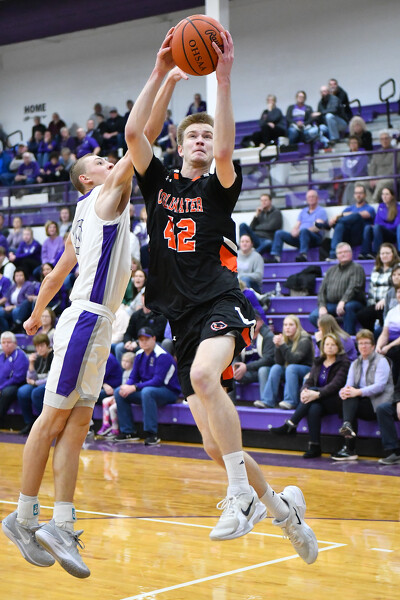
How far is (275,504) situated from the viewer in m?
4.55

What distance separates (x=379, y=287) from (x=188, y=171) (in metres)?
6.53

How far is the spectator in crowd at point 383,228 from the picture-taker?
1205 centimetres

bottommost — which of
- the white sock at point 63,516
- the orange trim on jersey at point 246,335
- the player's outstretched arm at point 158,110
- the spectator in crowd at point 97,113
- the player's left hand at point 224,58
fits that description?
the white sock at point 63,516

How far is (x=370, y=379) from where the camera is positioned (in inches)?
358

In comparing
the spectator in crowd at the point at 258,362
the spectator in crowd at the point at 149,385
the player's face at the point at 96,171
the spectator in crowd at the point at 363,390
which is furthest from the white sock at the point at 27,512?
the spectator in crowd at the point at 258,362

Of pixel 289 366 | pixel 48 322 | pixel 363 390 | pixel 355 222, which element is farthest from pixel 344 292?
pixel 48 322

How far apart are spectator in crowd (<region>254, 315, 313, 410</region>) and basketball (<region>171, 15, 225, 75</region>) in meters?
6.00

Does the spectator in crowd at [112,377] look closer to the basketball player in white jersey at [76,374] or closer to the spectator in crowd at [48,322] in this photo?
the spectator in crowd at [48,322]

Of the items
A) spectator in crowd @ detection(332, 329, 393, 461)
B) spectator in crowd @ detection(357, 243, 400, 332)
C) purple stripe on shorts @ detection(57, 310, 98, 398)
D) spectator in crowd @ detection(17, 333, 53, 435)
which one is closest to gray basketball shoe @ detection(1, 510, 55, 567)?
purple stripe on shorts @ detection(57, 310, 98, 398)

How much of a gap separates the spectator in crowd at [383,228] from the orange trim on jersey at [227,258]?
782 cm

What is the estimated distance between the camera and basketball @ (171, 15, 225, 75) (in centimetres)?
428

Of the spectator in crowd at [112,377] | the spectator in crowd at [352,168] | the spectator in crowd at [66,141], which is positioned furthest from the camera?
the spectator in crowd at [66,141]

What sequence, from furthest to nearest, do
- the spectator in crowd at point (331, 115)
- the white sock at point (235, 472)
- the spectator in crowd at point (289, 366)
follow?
the spectator in crowd at point (331, 115) < the spectator in crowd at point (289, 366) < the white sock at point (235, 472)

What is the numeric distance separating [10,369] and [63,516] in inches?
307
